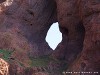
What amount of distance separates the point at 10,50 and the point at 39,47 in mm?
3917

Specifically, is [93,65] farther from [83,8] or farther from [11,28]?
[11,28]

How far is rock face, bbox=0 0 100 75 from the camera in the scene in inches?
607

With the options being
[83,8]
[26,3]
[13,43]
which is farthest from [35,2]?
[83,8]

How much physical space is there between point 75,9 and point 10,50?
20.2 feet

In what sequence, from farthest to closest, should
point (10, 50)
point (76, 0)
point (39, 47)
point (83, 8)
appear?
1. point (39, 47)
2. point (76, 0)
3. point (10, 50)
4. point (83, 8)

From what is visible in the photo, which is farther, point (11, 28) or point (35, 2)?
point (35, 2)

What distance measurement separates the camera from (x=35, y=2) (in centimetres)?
2267

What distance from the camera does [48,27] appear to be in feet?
77.5

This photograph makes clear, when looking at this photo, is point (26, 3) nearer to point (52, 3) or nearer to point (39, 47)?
point (52, 3)

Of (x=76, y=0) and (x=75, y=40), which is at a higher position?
(x=76, y=0)

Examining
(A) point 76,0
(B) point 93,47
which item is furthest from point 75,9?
(B) point 93,47

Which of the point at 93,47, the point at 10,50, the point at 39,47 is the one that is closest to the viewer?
the point at 93,47

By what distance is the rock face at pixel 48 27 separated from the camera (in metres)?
15.4

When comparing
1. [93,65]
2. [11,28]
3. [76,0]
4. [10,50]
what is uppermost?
[76,0]
